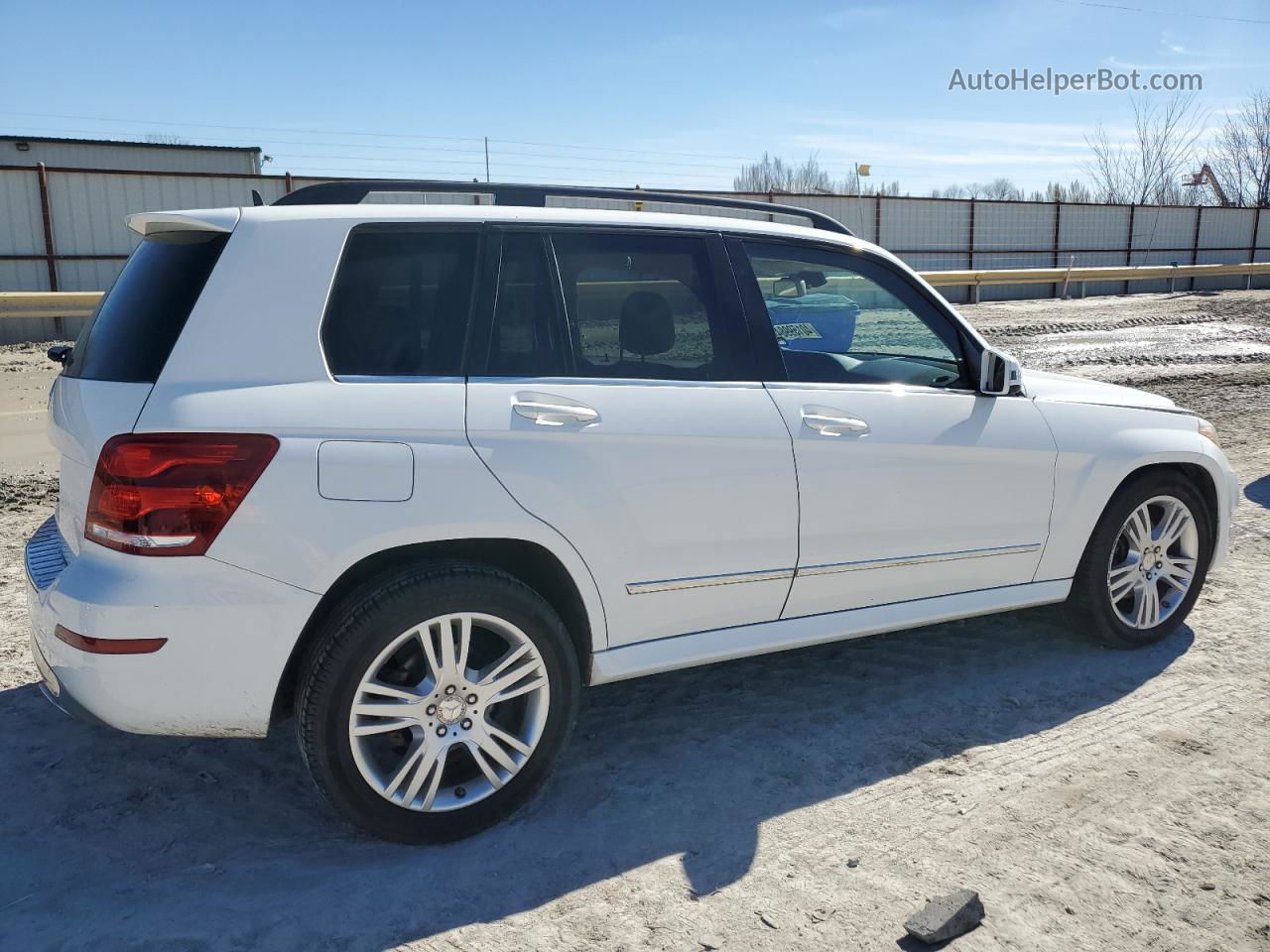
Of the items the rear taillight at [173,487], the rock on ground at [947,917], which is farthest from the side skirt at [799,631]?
the rear taillight at [173,487]

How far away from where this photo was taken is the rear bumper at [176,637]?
2713 millimetres

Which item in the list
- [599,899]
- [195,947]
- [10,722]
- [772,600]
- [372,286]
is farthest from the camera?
[10,722]

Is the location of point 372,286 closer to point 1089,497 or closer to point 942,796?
point 942,796

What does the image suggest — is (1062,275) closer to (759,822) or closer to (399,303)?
(759,822)

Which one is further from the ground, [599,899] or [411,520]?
[411,520]

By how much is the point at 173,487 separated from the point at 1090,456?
→ 10.9ft

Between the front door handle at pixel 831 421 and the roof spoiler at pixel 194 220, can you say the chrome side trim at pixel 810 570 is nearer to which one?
the front door handle at pixel 831 421

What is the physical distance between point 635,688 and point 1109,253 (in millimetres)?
32934

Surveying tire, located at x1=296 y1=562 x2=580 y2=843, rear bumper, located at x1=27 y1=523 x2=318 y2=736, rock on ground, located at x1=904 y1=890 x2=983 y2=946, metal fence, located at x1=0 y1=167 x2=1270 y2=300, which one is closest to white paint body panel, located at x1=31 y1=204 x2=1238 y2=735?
rear bumper, located at x1=27 y1=523 x2=318 y2=736

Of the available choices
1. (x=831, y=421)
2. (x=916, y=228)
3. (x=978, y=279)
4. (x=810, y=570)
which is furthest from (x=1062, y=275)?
(x=810, y=570)

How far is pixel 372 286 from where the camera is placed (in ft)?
10.0

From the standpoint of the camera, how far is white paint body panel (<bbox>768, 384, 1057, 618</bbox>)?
358 centimetres

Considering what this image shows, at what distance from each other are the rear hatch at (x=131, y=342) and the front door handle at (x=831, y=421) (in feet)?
6.17

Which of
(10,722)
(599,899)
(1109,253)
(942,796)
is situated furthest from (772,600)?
(1109,253)
